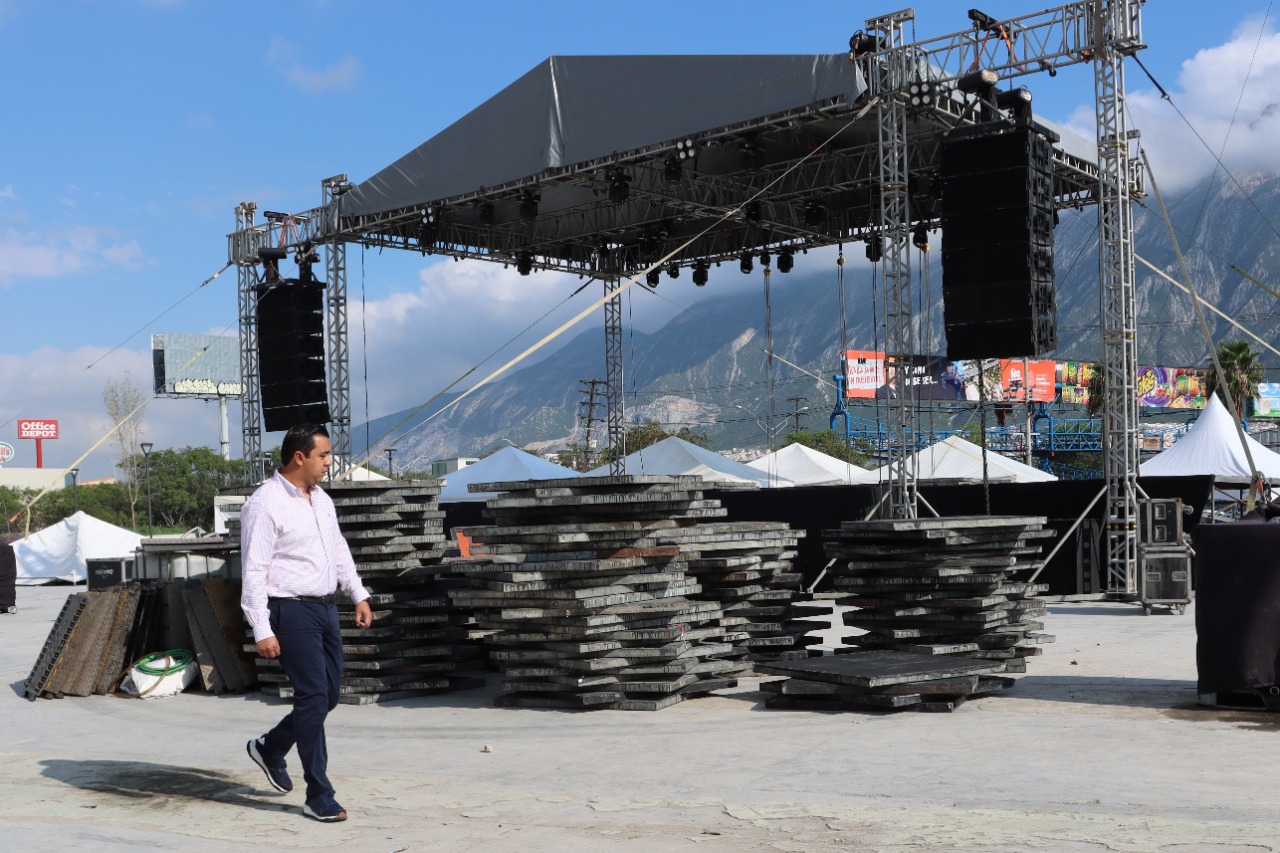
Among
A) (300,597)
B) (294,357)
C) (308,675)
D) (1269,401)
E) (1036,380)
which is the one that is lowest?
(308,675)

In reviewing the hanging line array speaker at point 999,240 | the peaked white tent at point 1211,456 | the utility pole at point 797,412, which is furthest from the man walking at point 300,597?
the utility pole at point 797,412

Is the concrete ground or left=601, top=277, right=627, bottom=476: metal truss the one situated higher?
left=601, top=277, right=627, bottom=476: metal truss

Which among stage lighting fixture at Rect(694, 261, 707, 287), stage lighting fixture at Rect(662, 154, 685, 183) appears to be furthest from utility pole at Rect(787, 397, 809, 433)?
stage lighting fixture at Rect(662, 154, 685, 183)

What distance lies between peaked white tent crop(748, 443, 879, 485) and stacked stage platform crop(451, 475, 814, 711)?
1920cm

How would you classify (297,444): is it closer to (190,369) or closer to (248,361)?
(248,361)

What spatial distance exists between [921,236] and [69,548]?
25185mm

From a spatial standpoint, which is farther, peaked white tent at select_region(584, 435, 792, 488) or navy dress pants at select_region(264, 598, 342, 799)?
peaked white tent at select_region(584, 435, 792, 488)

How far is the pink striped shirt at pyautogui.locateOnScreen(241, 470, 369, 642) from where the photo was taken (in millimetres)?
6090

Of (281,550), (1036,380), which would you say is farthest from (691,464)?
(1036,380)

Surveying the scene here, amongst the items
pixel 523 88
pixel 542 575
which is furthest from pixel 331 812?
pixel 523 88

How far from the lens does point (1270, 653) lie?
8.02 m

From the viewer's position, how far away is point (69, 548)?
3472 cm

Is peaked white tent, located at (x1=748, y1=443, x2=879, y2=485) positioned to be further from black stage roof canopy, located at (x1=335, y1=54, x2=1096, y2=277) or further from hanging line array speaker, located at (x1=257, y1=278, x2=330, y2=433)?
hanging line array speaker, located at (x1=257, y1=278, x2=330, y2=433)

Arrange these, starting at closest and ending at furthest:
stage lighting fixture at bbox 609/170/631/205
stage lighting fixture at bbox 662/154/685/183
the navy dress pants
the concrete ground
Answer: the concrete ground → the navy dress pants → stage lighting fixture at bbox 662/154/685/183 → stage lighting fixture at bbox 609/170/631/205
